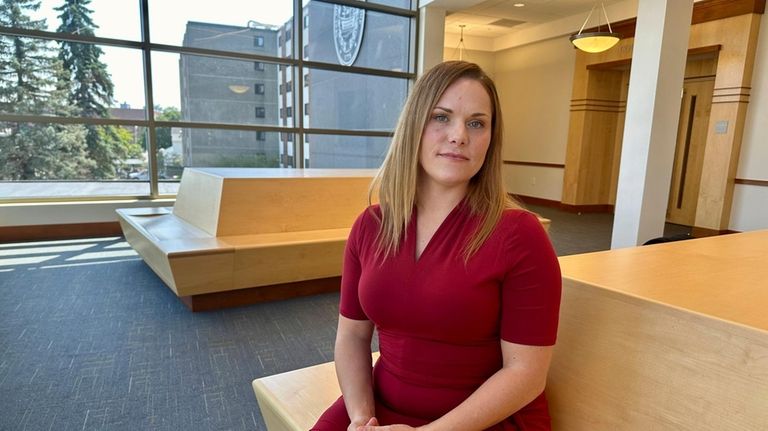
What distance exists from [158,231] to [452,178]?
2.99 meters

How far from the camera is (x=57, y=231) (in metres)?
5.27

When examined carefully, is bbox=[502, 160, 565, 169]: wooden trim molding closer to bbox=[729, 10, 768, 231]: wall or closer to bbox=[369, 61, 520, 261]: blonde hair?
bbox=[729, 10, 768, 231]: wall

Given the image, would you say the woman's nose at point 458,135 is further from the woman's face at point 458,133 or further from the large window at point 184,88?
the large window at point 184,88

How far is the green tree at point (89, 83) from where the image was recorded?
17.6 ft

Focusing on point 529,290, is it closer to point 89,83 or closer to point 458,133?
point 458,133

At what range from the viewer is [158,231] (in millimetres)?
3434

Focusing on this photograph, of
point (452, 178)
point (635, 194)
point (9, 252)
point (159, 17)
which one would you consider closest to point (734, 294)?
point (452, 178)

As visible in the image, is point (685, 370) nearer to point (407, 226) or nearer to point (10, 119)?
point (407, 226)

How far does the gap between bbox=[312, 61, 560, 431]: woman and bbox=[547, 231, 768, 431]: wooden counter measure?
0.13 metres

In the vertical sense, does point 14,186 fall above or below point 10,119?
below

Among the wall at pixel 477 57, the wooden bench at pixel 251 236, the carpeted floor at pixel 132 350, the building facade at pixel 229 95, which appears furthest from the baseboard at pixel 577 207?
the carpeted floor at pixel 132 350

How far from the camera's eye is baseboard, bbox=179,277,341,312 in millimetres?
3150

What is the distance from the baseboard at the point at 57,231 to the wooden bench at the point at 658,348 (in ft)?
16.6

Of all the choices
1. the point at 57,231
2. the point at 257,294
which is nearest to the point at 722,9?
the point at 257,294
